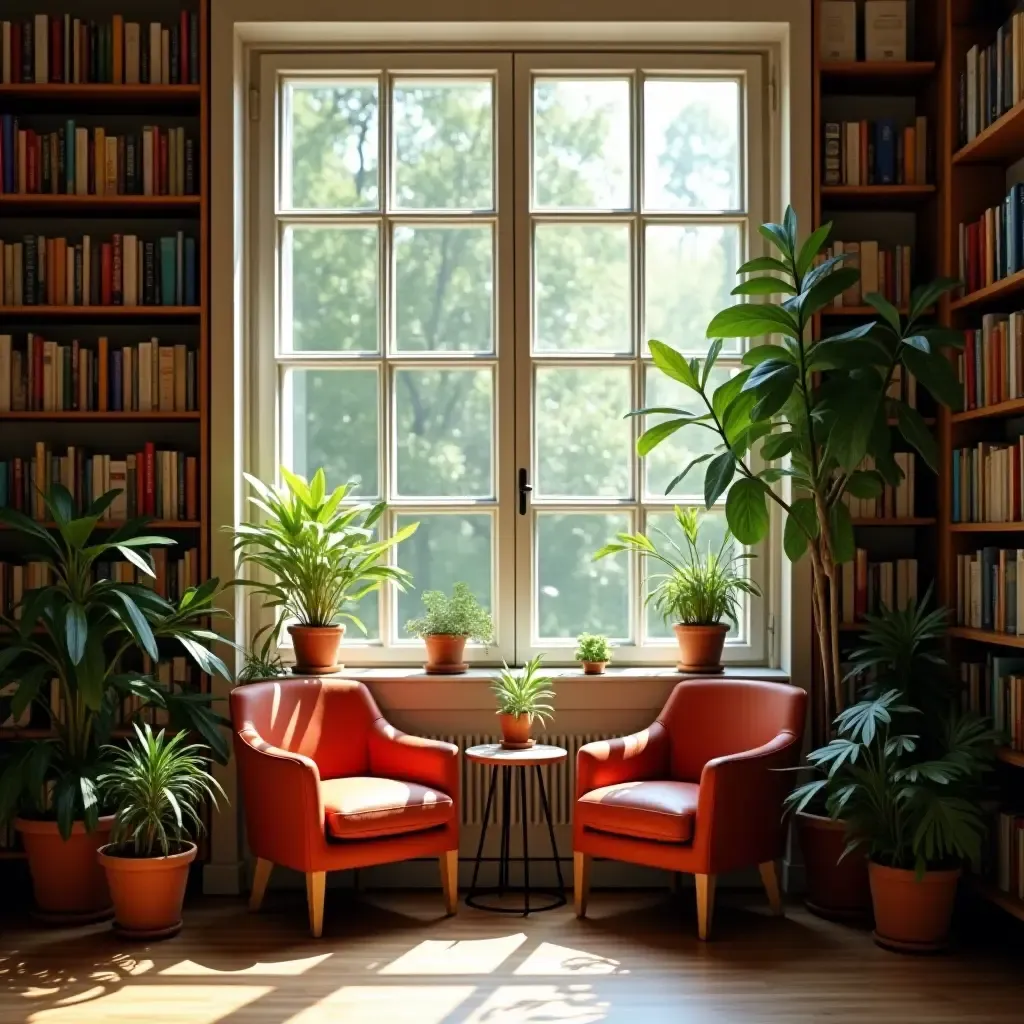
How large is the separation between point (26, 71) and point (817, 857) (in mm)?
4293

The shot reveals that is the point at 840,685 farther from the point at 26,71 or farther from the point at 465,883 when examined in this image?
the point at 26,71

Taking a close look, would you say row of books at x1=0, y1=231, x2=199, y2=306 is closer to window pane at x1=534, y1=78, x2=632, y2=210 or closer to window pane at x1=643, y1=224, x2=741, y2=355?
window pane at x1=534, y1=78, x2=632, y2=210

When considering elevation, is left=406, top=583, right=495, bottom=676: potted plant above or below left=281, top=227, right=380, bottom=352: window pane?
below

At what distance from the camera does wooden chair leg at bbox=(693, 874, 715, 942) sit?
4.26 meters

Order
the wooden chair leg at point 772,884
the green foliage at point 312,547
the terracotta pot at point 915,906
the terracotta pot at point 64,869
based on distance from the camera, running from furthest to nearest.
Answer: the green foliage at point 312,547
the wooden chair leg at point 772,884
the terracotta pot at point 64,869
the terracotta pot at point 915,906

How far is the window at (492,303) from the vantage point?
523 centimetres

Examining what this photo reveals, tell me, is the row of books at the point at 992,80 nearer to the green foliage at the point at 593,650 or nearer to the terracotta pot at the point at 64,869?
the green foliage at the point at 593,650

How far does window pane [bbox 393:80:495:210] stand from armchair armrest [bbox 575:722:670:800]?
2.28 metres

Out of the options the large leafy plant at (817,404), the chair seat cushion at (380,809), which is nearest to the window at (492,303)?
the large leafy plant at (817,404)

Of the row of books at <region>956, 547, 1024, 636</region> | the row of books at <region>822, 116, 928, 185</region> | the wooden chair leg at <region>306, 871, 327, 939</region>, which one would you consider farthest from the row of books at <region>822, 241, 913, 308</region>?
the wooden chair leg at <region>306, 871, 327, 939</region>

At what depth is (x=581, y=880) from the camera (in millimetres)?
4531

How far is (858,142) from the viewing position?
5016 mm

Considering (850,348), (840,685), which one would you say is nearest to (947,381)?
(850,348)

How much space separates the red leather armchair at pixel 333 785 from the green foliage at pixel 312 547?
0.35 meters
